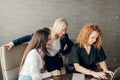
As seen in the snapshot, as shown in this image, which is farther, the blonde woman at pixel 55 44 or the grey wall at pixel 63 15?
the grey wall at pixel 63 15

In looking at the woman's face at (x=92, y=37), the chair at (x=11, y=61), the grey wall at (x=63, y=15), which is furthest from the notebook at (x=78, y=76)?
the grey wall at (x=63, y=15)

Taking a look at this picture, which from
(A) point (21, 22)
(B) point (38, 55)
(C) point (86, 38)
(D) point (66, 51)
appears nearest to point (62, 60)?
(D) point (66, 51)

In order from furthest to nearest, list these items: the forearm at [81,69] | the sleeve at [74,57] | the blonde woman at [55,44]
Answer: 1. the blonde woman at [55,44]
2. the sleeve at [74,57]
3. the forearm at [81,69]

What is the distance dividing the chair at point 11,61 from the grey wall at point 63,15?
68cm

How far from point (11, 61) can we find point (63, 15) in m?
1.18

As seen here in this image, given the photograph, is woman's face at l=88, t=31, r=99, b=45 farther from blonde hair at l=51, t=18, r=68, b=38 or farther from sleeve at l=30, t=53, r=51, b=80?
sleeve at l=30, t=53, r=51, b=80

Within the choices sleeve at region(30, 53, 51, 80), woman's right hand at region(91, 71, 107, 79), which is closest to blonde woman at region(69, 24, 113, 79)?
woman's right hand at region(91, 71, 107, 79)

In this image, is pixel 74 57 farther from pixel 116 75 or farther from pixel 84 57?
pixel 116 75

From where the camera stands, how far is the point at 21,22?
131 inches

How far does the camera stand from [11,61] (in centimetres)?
263

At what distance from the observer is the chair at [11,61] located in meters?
2.59

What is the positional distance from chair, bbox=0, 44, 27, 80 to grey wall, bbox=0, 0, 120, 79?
2.23ft

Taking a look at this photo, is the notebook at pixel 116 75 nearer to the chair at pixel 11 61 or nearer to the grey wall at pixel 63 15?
the chair at pixel 11 61

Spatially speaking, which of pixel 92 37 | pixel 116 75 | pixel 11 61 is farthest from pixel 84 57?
pixel 11 61
